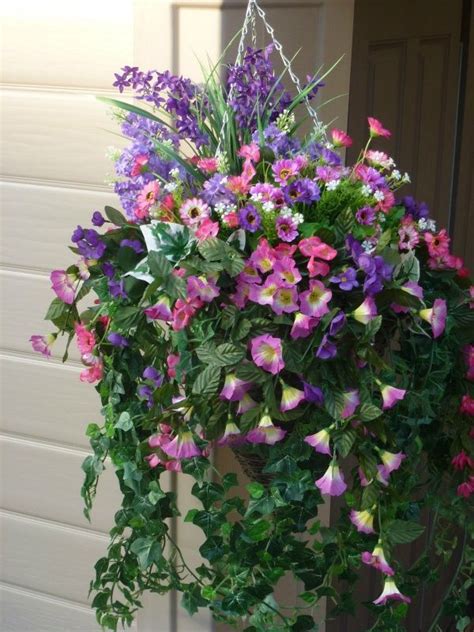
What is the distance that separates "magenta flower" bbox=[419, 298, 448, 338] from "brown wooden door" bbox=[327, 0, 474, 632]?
2.96ft

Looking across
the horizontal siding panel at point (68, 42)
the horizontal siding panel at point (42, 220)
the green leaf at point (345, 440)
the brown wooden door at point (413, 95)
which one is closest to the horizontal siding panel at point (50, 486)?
the horizontal siding panel at point (42, 220)

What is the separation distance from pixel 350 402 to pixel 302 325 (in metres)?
0.14

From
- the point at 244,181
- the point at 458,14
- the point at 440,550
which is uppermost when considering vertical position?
the point at 458,14

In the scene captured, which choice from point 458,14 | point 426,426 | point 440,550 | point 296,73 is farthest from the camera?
point 458,14

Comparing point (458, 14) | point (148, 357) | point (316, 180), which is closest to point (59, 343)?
point (148, 357)

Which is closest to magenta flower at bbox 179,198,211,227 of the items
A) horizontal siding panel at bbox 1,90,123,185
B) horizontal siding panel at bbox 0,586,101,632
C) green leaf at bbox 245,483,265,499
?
green leaf at bbox 245,483,265,499

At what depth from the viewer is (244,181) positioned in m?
1.44

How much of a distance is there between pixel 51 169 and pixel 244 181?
2.97 ft

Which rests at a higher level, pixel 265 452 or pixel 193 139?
pixel 193 139

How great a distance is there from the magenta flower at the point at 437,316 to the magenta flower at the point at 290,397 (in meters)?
0.23

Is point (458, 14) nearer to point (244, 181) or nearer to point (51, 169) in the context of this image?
point (51, 169)

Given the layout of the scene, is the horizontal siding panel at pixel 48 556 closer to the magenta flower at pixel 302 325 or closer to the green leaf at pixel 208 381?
the green leaf at pixel 208 381

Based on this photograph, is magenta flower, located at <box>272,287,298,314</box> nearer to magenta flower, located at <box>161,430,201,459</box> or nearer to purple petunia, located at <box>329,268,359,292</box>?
purple petunia, located at <box>329,268,359,292</box>

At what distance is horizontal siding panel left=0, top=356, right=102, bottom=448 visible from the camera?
2297 millimetres
